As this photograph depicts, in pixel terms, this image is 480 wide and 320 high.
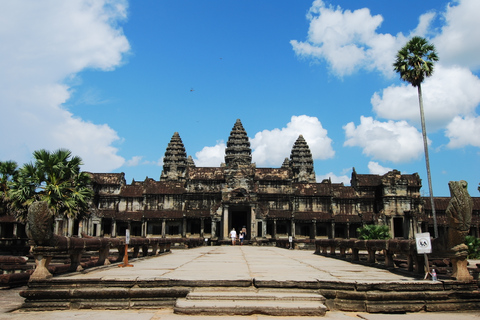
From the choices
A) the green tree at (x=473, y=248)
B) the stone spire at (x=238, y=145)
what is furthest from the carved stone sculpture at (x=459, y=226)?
the stone spire at (x=238, y=145)

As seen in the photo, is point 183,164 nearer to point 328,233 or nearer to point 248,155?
point 248,155

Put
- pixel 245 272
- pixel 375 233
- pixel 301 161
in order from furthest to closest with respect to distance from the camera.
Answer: pixel 301 161 < pixel 375 233 < pixel 245 272

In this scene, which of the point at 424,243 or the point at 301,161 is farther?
the point at 301,161

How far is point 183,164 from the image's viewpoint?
77.9 m

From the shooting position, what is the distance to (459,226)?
27.6ft

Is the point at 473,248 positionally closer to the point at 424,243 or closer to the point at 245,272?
the point at 424,243

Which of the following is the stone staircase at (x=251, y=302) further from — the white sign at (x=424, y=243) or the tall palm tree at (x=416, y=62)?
the tall palm tree at (x=416, y=62)

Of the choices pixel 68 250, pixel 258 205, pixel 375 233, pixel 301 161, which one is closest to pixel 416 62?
pixel 375 233

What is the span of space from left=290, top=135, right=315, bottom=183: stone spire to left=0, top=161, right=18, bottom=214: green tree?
50.4 m

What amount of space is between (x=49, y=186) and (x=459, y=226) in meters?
24.3

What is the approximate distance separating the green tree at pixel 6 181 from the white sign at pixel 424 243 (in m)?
26.4

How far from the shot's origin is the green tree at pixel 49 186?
26.5 m

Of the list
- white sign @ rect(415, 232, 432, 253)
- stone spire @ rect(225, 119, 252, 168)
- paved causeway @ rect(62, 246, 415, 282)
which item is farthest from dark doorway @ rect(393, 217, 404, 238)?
white sign @ rect(415, 232, 432, 253)

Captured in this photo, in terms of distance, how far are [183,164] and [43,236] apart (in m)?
69.7
